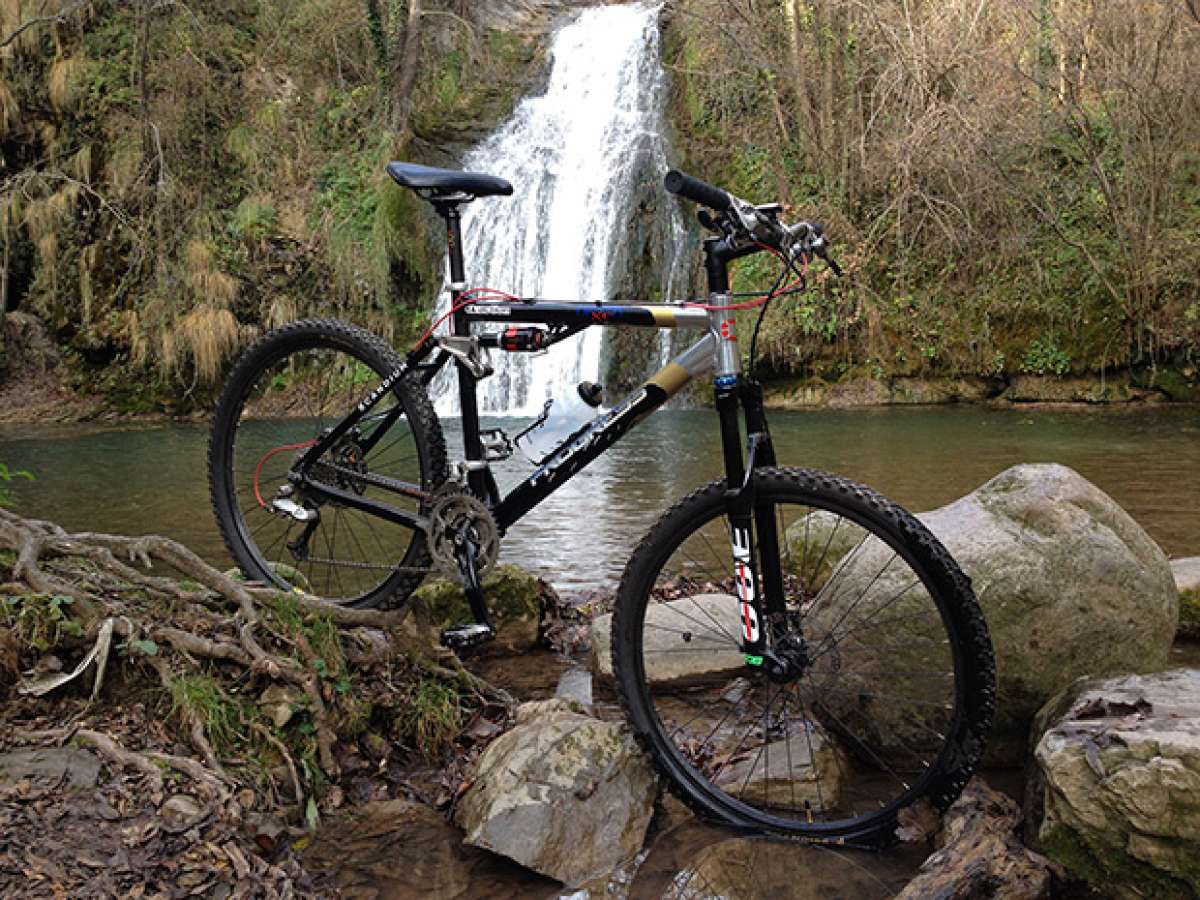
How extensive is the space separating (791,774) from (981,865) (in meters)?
0.59

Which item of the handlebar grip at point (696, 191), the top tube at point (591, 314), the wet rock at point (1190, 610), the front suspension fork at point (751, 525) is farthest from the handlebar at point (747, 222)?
the wet rock at point (1190, 610)

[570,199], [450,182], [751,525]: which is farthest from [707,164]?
[751,525]

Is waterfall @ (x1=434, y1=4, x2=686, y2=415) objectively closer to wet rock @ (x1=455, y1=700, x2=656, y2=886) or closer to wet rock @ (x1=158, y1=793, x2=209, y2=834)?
wet rock @ (x1=455, y1=700, x2=656, y2=886)

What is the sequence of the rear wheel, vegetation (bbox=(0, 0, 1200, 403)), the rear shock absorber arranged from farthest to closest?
vegetation (bbox=(0, 0, 1200, 403))
the rear wheel
the rear shock absorber

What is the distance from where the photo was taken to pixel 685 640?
3307 mm

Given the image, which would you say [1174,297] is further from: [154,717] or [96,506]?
[154,717]

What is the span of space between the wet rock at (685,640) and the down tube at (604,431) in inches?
23.5

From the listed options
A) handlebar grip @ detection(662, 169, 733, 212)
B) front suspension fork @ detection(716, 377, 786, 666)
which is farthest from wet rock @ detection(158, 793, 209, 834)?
handlebar grip @ detection(662, 169, 733, 212)

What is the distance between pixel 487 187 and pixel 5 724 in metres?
1.97

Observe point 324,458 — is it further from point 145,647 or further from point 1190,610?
point 1190,610

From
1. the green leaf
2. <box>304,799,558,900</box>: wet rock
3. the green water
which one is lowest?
<box>304,799,558,900</box>: wet rock

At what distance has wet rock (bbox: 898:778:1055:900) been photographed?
83.1 inches

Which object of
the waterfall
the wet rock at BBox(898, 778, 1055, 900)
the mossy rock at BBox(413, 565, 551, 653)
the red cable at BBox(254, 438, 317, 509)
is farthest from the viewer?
the waterfall

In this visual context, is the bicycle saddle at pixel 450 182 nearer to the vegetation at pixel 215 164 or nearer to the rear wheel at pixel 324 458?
the rear wheel at pixel 324 458
